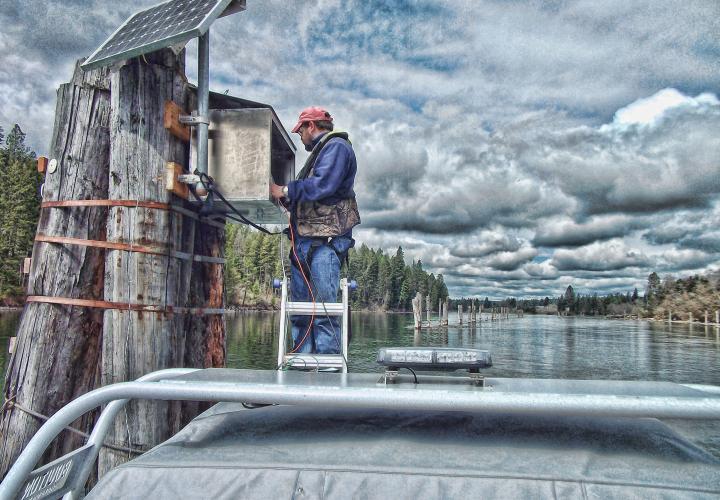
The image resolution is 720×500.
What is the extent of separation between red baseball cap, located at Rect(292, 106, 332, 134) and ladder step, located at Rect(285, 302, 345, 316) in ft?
5.43

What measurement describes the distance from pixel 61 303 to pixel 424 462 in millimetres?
3430

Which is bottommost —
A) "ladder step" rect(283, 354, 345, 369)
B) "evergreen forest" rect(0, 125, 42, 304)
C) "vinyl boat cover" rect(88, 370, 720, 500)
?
"ladder step" rect(283, 354, 345, 369)

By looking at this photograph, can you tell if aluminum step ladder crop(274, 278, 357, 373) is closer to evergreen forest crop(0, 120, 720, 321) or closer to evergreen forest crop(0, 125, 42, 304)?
evergreen forest crop(0, 120, 720, 321)

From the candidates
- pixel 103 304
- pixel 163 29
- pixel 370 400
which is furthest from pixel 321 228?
pixel 370 400

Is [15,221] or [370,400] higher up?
[15,221]

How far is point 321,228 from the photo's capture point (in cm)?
466

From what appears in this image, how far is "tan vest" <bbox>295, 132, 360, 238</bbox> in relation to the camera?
466 cm

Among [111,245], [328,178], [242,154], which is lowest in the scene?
[111,245]

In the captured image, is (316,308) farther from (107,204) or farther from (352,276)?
(352,276)

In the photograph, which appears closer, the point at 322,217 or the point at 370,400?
the point at 370,400

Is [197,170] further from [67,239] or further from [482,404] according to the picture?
[482,404]

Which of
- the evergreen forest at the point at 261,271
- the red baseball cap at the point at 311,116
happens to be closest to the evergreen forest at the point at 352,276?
the evergreen forest at the point at 261,271

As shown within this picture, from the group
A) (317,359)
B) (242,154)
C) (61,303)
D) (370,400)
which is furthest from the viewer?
(242,154)

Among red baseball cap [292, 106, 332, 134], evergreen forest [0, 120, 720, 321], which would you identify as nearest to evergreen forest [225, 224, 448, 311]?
evergreen forest [0, 120, 720, 321]
